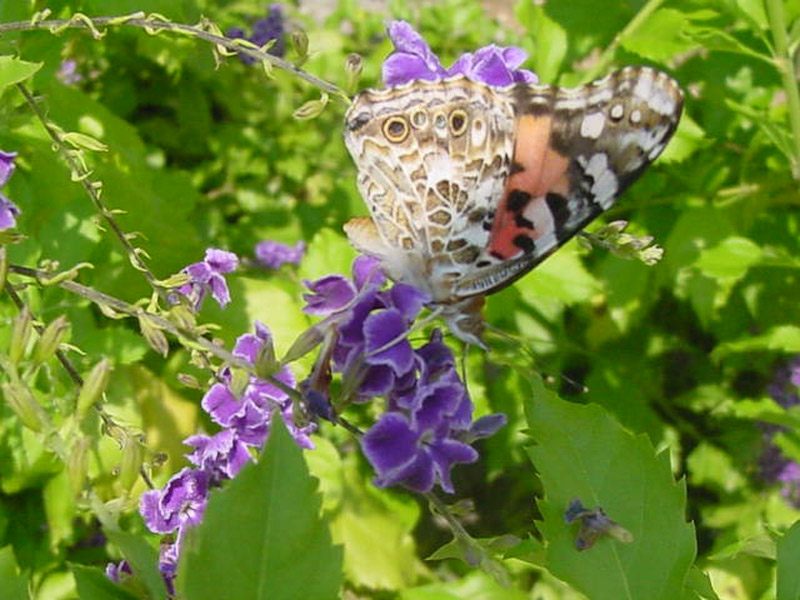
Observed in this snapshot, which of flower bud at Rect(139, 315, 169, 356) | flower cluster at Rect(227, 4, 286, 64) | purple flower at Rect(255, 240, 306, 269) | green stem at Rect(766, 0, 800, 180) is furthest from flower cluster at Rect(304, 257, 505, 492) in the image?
flower cluster at Rect(227, 4, 286, 64)

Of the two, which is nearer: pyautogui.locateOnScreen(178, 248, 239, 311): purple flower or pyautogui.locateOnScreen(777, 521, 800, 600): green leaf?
pyautogui.locateOnScreen(777, 521, 800, 600): green leaf

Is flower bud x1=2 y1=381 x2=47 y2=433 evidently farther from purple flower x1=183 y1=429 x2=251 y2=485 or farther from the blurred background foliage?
the blurred background foliage

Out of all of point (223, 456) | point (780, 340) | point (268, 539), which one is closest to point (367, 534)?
point (780, 340)

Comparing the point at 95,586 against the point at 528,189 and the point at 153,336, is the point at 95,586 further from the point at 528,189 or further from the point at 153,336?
the point at 528,189

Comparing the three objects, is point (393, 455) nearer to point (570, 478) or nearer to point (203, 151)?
point (570, 478)

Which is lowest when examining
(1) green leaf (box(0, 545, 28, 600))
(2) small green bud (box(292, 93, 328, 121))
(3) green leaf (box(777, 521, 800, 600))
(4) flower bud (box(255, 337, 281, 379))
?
(3) green leaf (box(777, 521, 800, 600))

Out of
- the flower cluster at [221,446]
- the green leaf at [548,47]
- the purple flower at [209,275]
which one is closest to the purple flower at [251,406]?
the flower cluster at [221,446]
